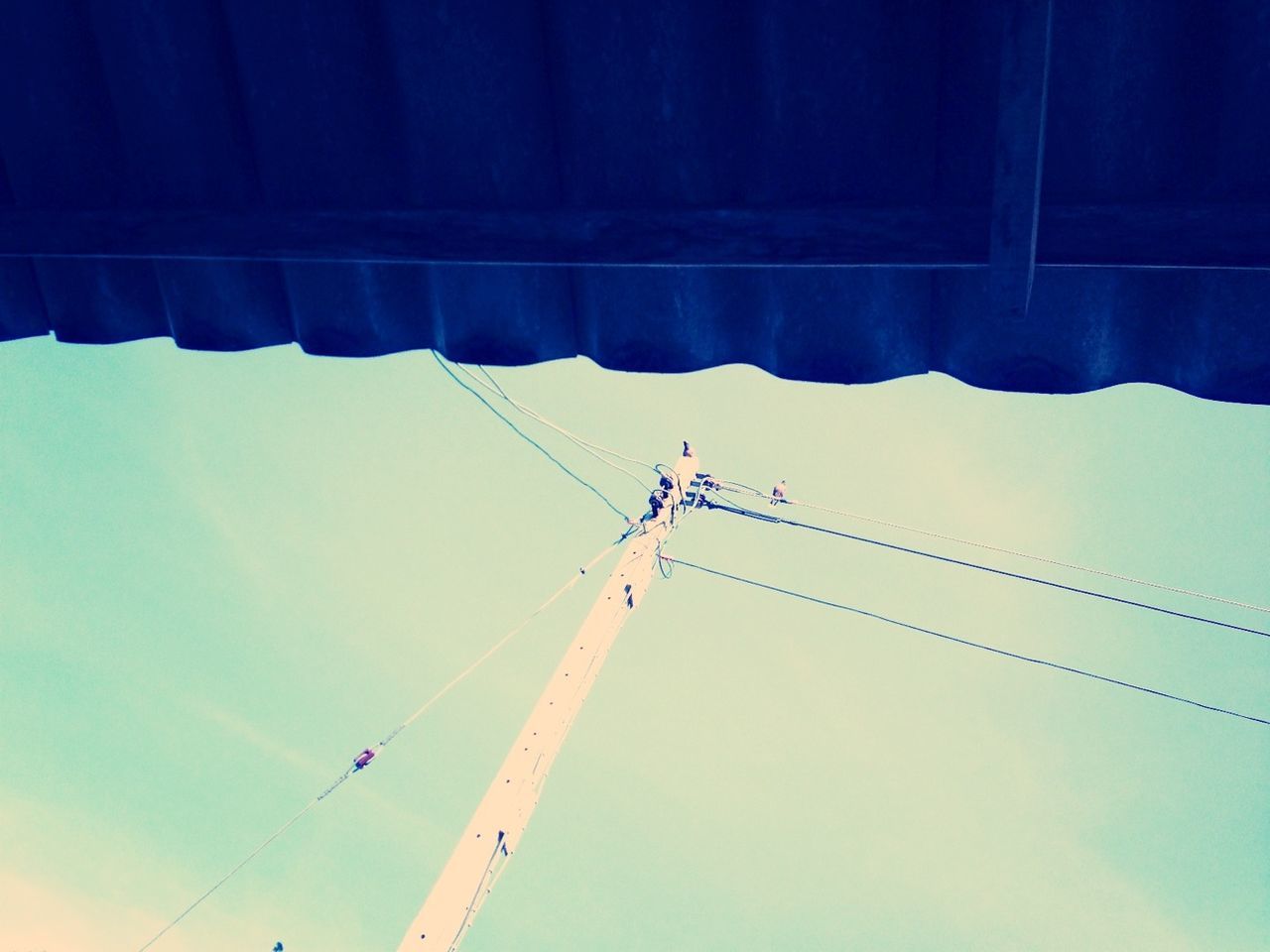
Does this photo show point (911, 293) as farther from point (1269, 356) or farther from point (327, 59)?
point (327, 59)

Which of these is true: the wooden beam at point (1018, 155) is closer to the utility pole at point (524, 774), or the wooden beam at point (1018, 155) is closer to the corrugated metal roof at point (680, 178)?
the corrugated metal roof at point (680, 178)

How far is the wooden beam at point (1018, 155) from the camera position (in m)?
1.85

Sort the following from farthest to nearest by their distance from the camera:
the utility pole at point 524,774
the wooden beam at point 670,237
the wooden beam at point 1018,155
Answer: the utility pole at point 524,774 → the wooden beam at point 670,237 → the wooden beam at point 1018,155

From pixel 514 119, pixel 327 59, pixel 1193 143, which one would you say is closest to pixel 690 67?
pixel 514 119

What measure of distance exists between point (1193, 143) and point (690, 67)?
1.29m

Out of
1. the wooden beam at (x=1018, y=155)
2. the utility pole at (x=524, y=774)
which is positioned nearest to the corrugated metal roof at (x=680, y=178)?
the wooden beam at (x=1018, y=155)

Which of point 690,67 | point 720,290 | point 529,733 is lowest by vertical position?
point 529,733

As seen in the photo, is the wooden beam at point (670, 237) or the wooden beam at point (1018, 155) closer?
the wooden beam at point (1018, 155)

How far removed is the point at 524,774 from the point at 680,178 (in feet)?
10.1

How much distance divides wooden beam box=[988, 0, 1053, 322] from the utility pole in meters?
3.15

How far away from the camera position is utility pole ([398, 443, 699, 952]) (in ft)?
11.8

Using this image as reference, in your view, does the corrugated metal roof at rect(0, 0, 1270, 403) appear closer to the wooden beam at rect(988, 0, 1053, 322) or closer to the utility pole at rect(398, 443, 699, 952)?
the wooden beam at rect(988, 0, 1053, 322)

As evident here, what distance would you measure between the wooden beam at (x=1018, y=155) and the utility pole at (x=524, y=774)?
315 centimetres

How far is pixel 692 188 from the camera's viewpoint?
8.16 ft
